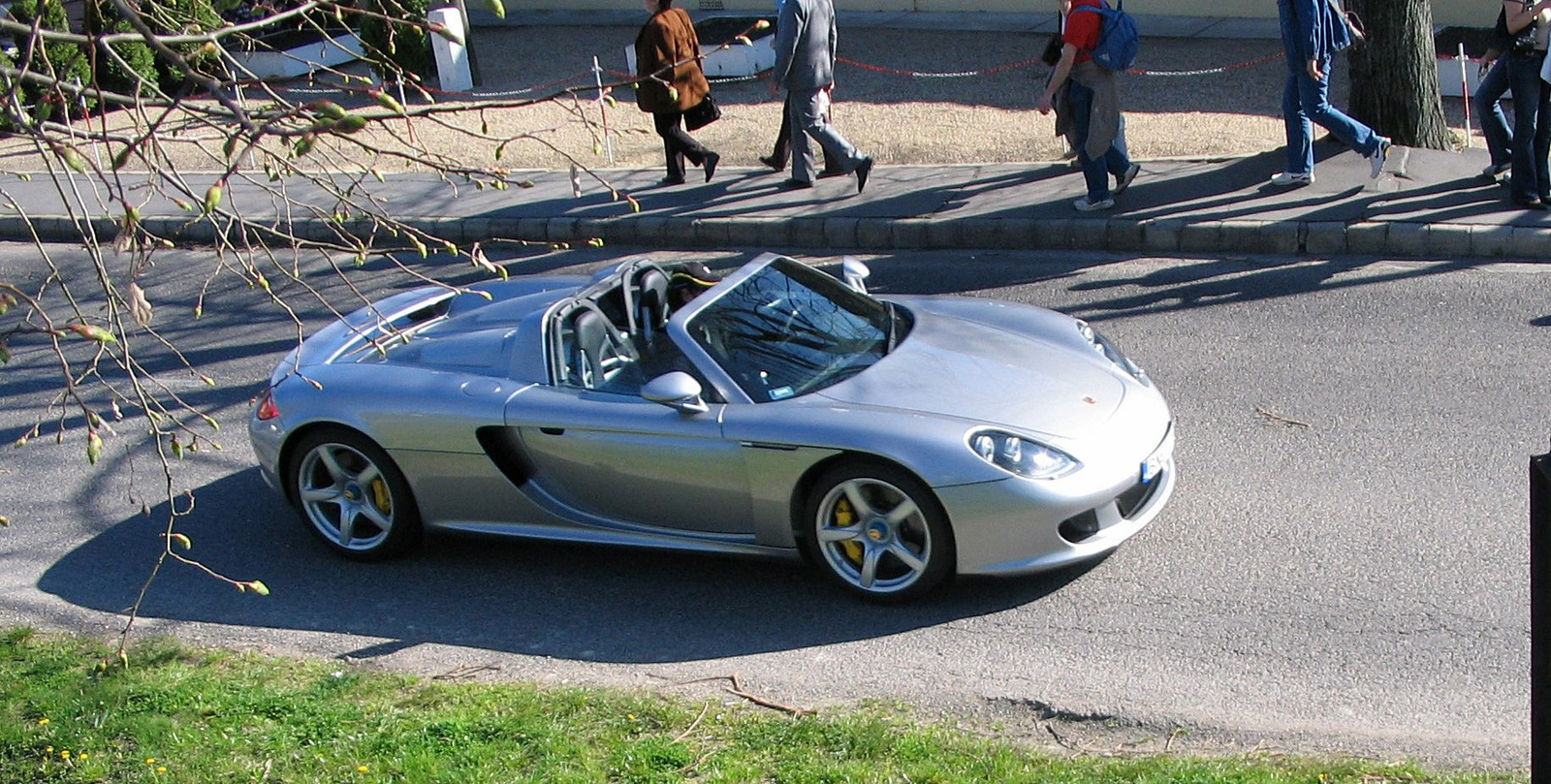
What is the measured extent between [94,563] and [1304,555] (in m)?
5.32

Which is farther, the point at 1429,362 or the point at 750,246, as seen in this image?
the point at 750,246

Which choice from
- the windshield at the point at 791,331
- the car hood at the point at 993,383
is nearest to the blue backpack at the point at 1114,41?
the windshield at the point at 791,331

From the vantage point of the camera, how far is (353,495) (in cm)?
680

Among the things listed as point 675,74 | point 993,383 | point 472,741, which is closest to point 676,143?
point 675,74

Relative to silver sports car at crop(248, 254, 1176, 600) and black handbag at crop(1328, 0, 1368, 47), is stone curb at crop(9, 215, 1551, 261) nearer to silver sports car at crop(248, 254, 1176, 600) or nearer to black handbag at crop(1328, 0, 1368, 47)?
black handbag at crop(1328, 0, 1368, 47)

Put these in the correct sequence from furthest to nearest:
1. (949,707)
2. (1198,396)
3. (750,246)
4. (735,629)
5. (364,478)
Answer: (750,246), (1198,396), (364,478), (735,629), (949,707)

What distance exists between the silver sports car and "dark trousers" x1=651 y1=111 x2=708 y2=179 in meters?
5.46

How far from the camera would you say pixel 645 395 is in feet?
19.6

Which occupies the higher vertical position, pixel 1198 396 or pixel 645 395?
pixel 645 395

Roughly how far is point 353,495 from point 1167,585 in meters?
3.47

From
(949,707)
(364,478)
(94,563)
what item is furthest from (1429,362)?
(94,563)

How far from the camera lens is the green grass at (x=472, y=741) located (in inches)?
181

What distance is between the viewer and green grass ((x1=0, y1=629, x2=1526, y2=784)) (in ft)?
15.1

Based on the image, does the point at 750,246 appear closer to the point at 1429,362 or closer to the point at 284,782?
the point at 1429,362
